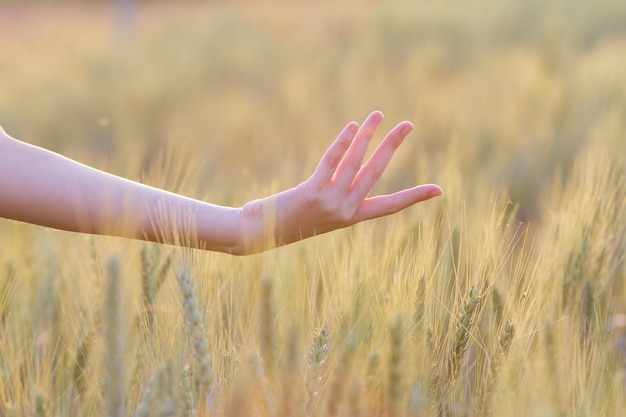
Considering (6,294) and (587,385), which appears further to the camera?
(6,294)

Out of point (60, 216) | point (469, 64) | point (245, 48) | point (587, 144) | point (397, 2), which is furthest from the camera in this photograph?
point (397, 2)

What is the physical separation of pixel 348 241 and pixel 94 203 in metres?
0.63

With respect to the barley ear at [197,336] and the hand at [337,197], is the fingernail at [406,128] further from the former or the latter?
the barley ear at [197,336]

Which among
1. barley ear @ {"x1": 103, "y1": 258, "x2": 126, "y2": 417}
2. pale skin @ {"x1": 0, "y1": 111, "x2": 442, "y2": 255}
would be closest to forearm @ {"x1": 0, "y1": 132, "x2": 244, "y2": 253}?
pale skin @ {"x1": 0, "y1": 111, "x2": 442, "y2": 255}

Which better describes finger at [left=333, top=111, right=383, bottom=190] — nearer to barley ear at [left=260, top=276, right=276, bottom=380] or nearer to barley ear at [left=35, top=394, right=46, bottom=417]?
barley ear at [left=260, top=276, right=276, bottom=380]

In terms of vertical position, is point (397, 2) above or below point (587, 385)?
above

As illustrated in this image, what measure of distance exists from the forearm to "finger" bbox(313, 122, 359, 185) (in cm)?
12

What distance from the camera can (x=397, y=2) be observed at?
8.61 metres

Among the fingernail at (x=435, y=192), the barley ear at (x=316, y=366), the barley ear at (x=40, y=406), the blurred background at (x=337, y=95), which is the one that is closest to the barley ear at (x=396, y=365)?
the barley ear at (x=316, y=366)

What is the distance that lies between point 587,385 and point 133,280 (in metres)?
0.69

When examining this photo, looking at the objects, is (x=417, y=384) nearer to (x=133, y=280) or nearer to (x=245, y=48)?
(x=133, y=280)

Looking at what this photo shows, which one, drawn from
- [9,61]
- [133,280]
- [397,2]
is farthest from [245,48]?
[133,280]

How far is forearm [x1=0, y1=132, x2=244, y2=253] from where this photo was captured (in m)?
1.09

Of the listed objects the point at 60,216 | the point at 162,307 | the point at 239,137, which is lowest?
the point at 162,307
